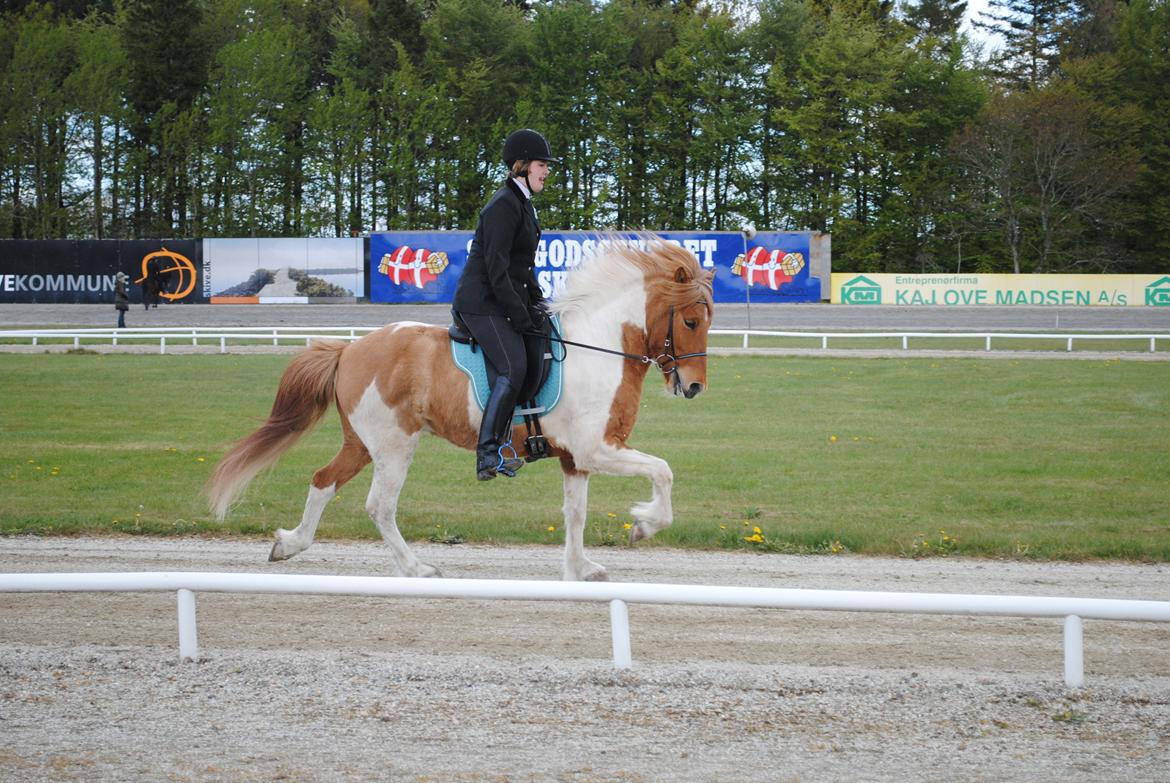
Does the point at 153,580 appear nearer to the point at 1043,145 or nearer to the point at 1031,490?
the point at 1031,490

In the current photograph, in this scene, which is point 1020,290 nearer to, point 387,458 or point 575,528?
point 575,528

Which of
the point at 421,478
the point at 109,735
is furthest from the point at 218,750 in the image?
the point at 421,478

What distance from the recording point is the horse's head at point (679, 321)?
7.36m

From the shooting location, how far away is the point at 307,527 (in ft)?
25.6

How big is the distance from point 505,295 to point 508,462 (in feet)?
3.73

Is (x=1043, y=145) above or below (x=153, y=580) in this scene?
above

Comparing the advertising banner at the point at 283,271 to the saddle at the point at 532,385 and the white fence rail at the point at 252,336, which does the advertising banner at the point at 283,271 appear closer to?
the white fence rail at the point at 252,336

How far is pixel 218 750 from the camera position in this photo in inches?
188

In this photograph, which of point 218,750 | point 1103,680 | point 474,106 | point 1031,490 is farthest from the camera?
point 474,106

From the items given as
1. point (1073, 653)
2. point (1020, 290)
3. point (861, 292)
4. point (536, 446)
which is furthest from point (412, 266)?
point (1073, 653)

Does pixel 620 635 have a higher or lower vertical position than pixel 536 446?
lower

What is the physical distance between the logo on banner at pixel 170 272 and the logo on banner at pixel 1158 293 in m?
42.4

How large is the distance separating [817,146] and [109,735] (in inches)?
2401

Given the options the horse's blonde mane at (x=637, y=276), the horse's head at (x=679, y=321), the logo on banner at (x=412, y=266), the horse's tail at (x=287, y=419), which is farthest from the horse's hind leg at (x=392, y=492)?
the logo on banner at (x=412, y=266)
